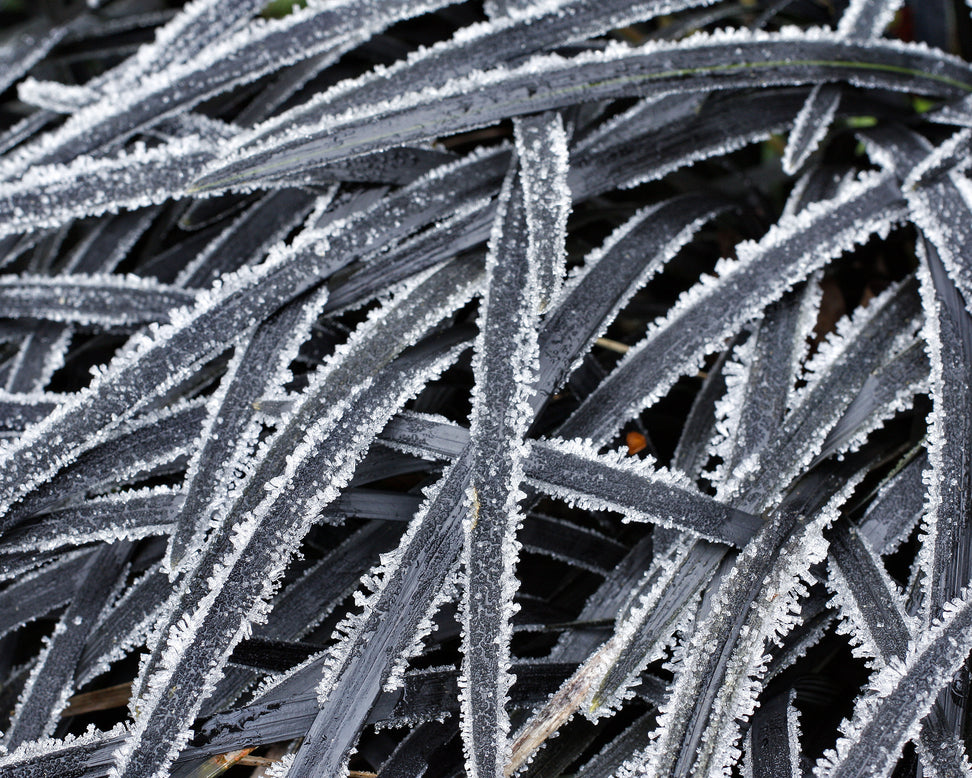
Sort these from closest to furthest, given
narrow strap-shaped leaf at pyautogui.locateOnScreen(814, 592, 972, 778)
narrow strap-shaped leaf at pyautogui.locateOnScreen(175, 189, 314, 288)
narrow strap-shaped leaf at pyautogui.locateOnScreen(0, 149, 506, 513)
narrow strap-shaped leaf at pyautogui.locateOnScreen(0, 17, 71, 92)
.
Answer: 1. narrow strap-shaped leaf at pyautogui.locateOnScreen(814, 592, 972, 778)
2. narrow strap-shaped leaf at pyautogui.locateOnScreen(0, 149, 506, 513)
3. narrow strap-shaped leaf at pyautogui.locateOnScreen(175, 189, 314, 288)
4. narrow strap-shaped leaf at pyautogui.locateOnScreen(0, 17, 71, 92)

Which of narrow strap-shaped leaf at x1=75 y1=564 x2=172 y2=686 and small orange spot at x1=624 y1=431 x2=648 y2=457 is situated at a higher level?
small orange spot at x1=624 y1=431 x2=648 y2=457

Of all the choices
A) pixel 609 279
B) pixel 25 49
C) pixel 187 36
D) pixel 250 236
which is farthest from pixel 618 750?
pixel 25 49

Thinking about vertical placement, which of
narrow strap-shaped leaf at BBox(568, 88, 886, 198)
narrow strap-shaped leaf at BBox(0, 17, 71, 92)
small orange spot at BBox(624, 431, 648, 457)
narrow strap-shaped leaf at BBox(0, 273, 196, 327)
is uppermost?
narrow strap-shaped leaf at BBox(0, 17, 71, 92)

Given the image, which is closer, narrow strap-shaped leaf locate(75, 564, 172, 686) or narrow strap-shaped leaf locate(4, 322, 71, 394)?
narrow strap-shaped leaf locate(75, 564, 172, 686)

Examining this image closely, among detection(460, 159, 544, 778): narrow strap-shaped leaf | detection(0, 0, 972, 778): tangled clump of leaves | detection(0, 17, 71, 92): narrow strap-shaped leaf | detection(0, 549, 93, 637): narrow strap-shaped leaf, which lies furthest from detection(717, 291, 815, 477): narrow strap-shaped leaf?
detection(0, 17, 71, 92): narrow strap-shaped leaf

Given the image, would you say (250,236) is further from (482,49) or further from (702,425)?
(702,425)

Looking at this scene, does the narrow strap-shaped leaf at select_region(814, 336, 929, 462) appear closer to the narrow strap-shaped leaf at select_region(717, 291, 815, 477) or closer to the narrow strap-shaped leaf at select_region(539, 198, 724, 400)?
the narrow strap-shaped leaf at select_region(717, 291, 815, 477)

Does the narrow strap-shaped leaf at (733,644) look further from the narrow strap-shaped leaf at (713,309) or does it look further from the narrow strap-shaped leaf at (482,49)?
the narrow strap-shaped leaf at (482,49)
